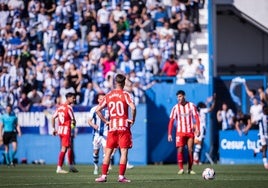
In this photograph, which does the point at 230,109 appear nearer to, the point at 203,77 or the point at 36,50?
the point at 203,77

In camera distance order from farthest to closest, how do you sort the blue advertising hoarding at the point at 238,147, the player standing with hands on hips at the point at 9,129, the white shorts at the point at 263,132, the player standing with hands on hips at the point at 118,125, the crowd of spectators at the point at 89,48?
1. the crowd of spectators at the point at 89,48
2. the blue advertising hoarding at the point at 238,147
3. the player standing with hands on hips at the point at 9,129
4. the white shorts at the point at 263,132
5. the player standing with hands on hips at the point at 118,125

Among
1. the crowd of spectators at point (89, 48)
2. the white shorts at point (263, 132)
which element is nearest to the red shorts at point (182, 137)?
the white shorts at point (263, 132)

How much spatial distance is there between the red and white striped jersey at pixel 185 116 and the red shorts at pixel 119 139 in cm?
639

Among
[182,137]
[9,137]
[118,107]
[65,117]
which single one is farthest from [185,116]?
[9,137]

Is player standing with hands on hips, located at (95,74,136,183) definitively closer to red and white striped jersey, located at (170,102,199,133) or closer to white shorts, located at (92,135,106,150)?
red and white striped jersey, located at (170,102,199,133)

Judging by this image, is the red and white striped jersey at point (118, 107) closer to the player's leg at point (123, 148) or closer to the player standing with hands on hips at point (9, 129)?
the player's leg at point (123, 148)

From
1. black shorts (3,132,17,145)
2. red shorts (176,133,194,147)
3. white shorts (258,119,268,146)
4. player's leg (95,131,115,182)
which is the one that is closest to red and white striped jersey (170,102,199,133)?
A: red shorts (176,133,194,147)

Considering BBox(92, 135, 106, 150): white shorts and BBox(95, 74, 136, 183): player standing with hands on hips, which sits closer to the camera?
BBox(95, 74, 136, 183): player standing with hands on hips

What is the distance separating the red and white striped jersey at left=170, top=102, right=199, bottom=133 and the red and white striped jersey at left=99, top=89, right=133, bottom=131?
632 centimetres

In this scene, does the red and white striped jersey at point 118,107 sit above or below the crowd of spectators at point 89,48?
below

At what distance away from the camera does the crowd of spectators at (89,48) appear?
3788 centimetres

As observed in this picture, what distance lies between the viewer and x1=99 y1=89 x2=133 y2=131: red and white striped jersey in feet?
70.1

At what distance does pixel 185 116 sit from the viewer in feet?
91.1

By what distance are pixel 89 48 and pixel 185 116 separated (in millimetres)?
12371
